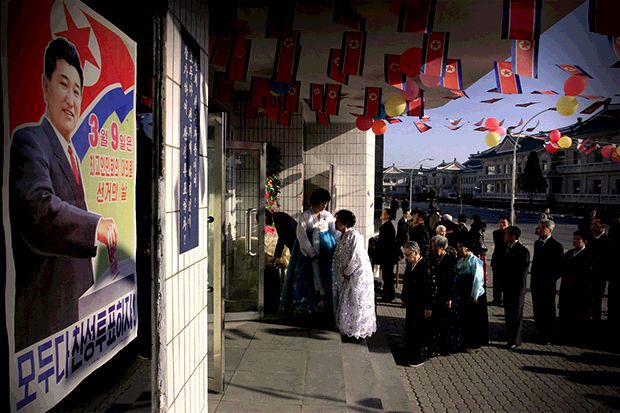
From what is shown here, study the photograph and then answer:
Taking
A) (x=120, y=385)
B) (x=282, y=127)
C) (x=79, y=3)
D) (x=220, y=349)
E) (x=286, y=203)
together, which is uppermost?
(x=282, y=127)

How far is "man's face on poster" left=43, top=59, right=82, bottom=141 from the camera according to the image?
1470 mm

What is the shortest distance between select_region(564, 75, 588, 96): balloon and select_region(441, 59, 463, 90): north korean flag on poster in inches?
59.9

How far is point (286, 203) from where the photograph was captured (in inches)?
414

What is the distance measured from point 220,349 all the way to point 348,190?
844 centimetres

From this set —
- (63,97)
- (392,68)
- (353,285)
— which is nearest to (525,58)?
(392,68)

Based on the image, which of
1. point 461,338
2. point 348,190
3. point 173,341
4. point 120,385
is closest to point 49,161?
point 120,385

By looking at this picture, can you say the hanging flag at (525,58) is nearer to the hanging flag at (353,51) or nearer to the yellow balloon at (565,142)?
the hanging flag at (353,51)

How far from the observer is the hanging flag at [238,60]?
5.93 m

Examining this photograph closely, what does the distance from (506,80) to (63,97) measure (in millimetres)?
5911

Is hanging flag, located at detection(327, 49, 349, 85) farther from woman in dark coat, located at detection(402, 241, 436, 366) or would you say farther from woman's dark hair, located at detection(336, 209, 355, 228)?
woman in dark coat, located at detection(402, 241, 436, 366)

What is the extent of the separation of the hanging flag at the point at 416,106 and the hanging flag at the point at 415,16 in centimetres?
367

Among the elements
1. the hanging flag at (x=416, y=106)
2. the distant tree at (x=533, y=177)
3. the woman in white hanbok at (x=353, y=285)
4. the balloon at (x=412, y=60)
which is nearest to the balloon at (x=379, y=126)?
the hanging flag at (x=416, y=106)

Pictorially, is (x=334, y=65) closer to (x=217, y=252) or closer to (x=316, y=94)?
(x=316, y=94)

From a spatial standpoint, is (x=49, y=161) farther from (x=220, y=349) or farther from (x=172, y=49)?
(x=220, y=349)
